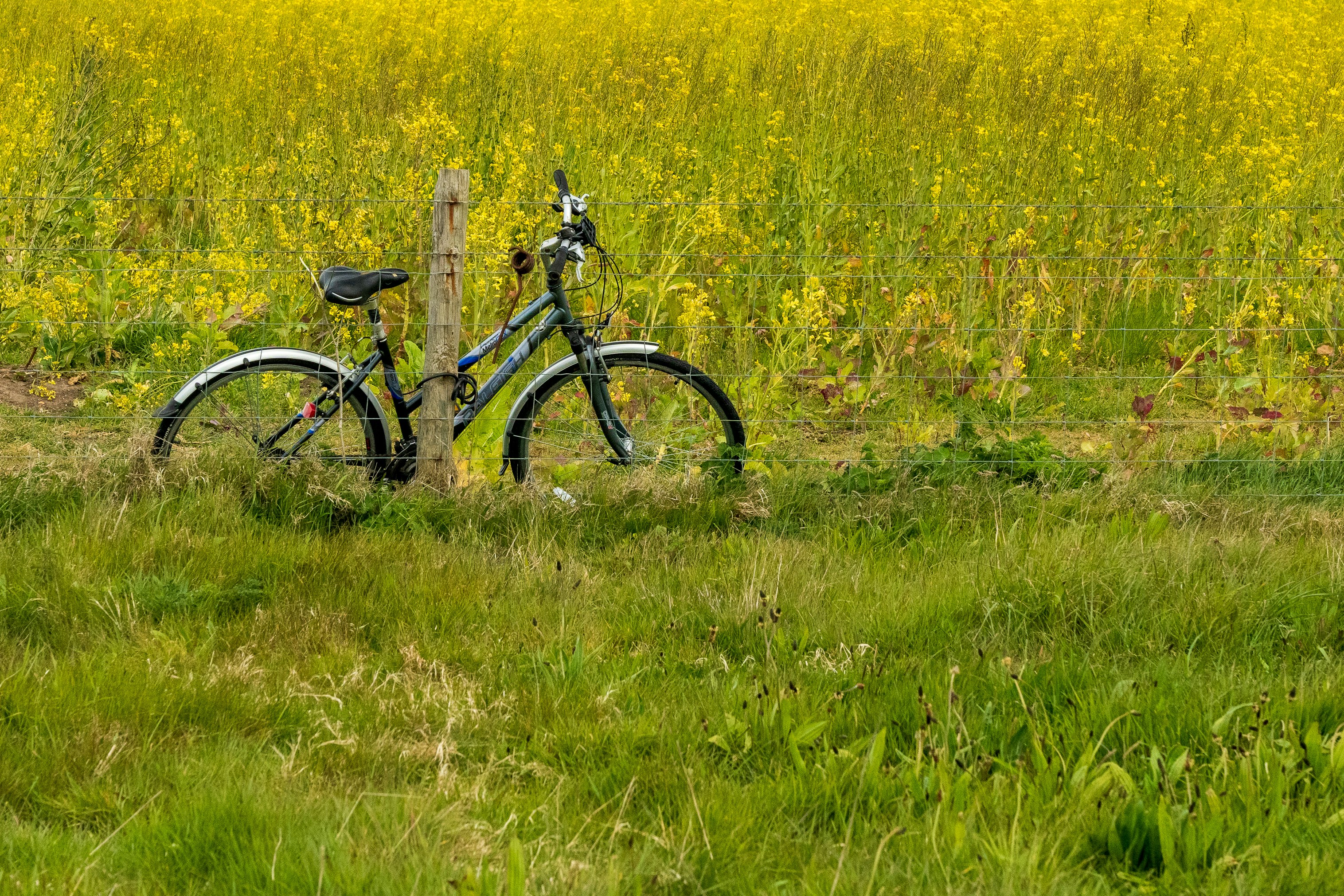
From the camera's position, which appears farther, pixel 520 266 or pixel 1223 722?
pixel 520 266

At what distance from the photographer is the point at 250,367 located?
17.3 feet

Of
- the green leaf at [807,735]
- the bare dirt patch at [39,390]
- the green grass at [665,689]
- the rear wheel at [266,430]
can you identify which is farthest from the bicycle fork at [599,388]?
the bare dirt patch at [39,390]

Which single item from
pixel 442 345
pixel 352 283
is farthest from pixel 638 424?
pixel 352 283

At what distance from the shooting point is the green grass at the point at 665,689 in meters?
2.80

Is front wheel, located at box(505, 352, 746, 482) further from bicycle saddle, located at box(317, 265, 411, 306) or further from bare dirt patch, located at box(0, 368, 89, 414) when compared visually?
bare dirt patch, located at box(0, 368, 89, 414)

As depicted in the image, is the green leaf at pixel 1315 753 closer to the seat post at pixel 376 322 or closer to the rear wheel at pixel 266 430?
the rear wheel at pixel 266 430

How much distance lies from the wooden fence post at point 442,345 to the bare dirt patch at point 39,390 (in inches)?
82.6

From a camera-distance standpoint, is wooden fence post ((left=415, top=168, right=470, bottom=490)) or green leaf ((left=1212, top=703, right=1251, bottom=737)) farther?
wooden fence post ((left=415, top=168, right=470, bottom=490))

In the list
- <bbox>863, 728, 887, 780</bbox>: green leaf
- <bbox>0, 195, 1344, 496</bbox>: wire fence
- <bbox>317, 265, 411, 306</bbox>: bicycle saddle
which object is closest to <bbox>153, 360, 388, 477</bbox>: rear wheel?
<bbox>0, 195, 1344, 496</bbox>: wire fence

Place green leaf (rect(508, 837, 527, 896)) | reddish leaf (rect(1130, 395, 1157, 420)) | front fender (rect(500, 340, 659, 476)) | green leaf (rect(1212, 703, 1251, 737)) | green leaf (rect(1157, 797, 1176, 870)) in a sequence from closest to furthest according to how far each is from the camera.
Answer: green leaf (rect(508, 837, 527, 896)) < green leaf (rect(1157, 797, 1176, 870)) < green leaf (rect(1212, 703, 1251, 737)) < front fender (rect(500, 340, 659, 476)) < reddish leaf (rect(1130, 395, 1157, 420))

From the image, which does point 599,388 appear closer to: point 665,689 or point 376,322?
point 376,322

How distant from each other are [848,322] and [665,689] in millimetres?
4232

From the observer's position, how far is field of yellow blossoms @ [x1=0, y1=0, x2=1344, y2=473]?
6422 mm

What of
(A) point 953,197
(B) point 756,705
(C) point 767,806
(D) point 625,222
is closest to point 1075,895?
(C) point 767,806
